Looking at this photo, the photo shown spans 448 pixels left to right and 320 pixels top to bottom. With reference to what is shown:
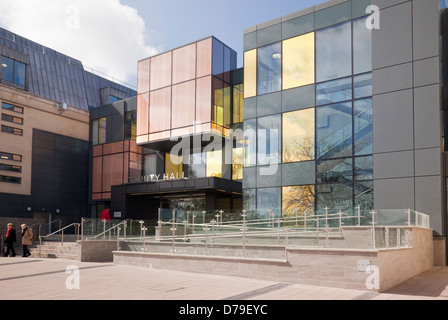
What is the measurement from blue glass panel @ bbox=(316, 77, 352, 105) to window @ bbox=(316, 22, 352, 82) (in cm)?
31

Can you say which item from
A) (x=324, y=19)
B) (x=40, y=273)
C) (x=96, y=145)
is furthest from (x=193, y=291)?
(x=96, y=145)

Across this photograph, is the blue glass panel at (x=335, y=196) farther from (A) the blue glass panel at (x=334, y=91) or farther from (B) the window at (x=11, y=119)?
(B) the window at (x=11, y=119)

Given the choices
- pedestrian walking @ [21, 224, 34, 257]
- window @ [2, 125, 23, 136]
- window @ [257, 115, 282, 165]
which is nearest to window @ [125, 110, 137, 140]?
window @ [2, 125, 23, 136]

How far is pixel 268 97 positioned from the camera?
963 inches

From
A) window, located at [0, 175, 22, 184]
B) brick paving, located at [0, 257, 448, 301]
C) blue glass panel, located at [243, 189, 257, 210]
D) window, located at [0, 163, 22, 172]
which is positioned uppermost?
window, located at [0, 163, 22, 172]

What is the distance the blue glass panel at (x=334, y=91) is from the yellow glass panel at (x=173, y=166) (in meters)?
13.3

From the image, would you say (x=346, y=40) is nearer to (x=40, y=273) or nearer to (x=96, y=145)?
(x=40, y=273)

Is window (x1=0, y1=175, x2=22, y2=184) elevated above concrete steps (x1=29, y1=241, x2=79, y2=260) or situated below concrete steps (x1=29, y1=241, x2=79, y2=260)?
above

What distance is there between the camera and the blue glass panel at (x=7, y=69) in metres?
33.5

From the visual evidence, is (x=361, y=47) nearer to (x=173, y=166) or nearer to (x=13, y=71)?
(x=173, y=166)

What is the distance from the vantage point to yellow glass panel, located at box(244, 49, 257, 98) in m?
25.2

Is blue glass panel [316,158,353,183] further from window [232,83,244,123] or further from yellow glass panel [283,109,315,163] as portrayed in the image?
window [232,83,244,123]

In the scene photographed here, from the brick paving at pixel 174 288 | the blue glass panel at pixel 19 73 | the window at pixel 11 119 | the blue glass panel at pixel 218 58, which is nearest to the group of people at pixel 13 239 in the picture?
the brick paving at pixel 174 288
